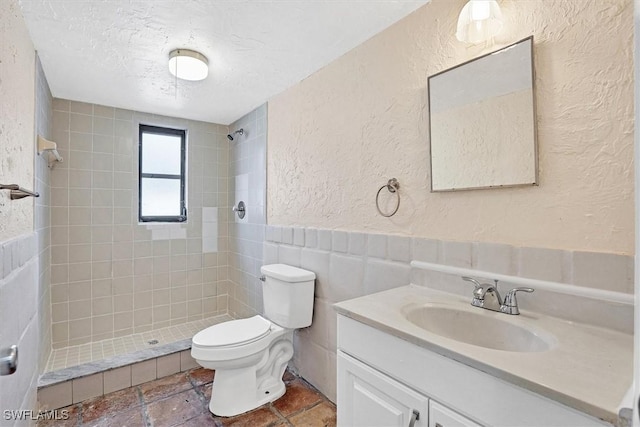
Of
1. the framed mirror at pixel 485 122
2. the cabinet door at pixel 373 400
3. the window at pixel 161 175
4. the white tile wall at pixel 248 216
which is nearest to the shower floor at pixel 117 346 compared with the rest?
the white tile wall at pixel 248 216

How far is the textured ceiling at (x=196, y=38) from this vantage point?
146 cm

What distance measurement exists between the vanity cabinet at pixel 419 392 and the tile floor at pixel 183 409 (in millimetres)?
757

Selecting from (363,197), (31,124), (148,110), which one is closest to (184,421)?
(363,197)

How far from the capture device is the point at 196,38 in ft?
5.59

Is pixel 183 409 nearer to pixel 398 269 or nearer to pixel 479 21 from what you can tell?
pixel 398 269

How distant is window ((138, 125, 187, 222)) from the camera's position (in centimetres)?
299

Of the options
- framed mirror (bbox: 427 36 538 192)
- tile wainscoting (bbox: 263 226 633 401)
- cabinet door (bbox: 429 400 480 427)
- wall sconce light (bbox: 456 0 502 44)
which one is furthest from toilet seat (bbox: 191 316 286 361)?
wall sconce light (bbox: 456 0 502 44)

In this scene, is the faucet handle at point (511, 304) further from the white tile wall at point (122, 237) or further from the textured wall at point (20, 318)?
the white tile wall at point (122, 237)

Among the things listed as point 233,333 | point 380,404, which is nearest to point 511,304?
point 380,404

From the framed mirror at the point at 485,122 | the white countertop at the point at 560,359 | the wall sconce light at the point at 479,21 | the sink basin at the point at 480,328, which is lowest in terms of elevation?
the sink basin at the point at 480,328

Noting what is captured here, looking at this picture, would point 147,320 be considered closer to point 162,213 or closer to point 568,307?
point 162,213

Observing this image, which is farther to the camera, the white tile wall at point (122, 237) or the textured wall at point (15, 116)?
the white tile wall at point (122, 237)

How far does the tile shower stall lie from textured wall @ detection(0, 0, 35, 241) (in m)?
1.00

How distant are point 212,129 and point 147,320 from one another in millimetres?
2001
